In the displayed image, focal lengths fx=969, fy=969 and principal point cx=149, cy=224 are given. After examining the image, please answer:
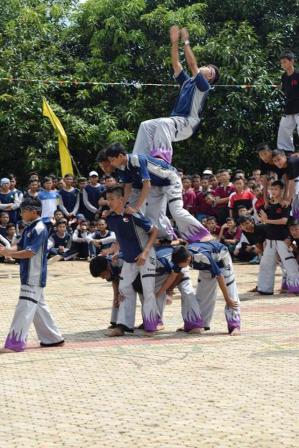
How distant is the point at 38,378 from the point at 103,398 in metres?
0.87

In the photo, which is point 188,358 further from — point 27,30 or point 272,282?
point 27,30

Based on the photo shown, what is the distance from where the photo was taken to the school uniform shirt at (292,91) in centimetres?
1315

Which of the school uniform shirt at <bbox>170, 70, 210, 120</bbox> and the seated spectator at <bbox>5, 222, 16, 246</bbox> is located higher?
the school uniform shirt at <bbox>170, 70, 210, 120</bbox>

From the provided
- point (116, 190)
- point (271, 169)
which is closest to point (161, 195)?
point (116, 190)

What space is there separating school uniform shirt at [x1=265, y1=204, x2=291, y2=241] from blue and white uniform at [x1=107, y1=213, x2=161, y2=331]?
10.9 ft

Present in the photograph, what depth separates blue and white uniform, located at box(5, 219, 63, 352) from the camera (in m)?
8.44

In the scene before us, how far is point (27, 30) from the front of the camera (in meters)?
23.4

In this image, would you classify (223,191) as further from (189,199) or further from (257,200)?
(257,200)

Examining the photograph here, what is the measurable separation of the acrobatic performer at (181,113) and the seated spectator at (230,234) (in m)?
5.78

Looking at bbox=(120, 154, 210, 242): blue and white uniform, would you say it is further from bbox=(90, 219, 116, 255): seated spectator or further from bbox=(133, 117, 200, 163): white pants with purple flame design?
bbox=(90, 219, 116, 255): seated spectator

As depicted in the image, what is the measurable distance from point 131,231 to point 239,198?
7156 mm

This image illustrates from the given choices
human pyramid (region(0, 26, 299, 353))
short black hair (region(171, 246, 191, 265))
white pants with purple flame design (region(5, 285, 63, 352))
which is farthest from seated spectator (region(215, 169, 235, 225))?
white pants with purple flame design (region(5, 285, 63, 352))

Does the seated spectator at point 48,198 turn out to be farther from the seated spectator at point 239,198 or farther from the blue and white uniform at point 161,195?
the blue and white uniform at point 161,195

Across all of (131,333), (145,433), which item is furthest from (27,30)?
(145,433)
